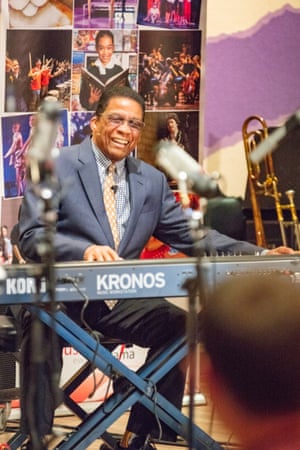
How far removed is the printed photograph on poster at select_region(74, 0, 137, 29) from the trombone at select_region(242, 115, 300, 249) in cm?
87

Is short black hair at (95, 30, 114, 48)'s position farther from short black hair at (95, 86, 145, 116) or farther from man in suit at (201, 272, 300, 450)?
man in suit at (201, 272, 300, 450)

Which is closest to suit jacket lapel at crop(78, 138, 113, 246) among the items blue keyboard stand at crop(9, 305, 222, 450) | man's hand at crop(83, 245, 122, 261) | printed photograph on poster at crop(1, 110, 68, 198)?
man's hand at crop(83, 245, 122, 261)

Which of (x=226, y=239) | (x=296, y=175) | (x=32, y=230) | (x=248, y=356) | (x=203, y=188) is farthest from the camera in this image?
(x=296, y=175)

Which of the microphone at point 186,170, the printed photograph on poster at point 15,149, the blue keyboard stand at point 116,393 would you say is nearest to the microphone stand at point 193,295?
the microphone at point 186,170

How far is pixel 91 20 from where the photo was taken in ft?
15.9

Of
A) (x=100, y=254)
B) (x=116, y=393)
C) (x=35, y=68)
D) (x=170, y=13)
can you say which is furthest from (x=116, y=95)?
(x=116, y=393)

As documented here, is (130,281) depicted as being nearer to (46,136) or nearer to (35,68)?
(46,136)

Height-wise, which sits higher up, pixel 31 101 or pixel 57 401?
pixel 31 101

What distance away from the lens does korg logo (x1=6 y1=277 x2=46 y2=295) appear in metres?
3.21

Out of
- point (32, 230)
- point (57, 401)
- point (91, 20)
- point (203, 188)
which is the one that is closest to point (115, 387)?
point (57, 401)

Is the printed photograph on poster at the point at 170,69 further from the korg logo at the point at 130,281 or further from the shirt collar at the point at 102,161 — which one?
the korg logo at the point at 130,281

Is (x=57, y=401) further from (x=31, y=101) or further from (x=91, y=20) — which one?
(x=91, y=20)

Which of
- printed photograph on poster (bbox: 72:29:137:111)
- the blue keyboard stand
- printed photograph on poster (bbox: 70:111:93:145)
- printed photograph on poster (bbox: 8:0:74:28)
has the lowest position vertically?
the blue keyboard stand

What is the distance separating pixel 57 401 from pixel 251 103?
2.51 m
